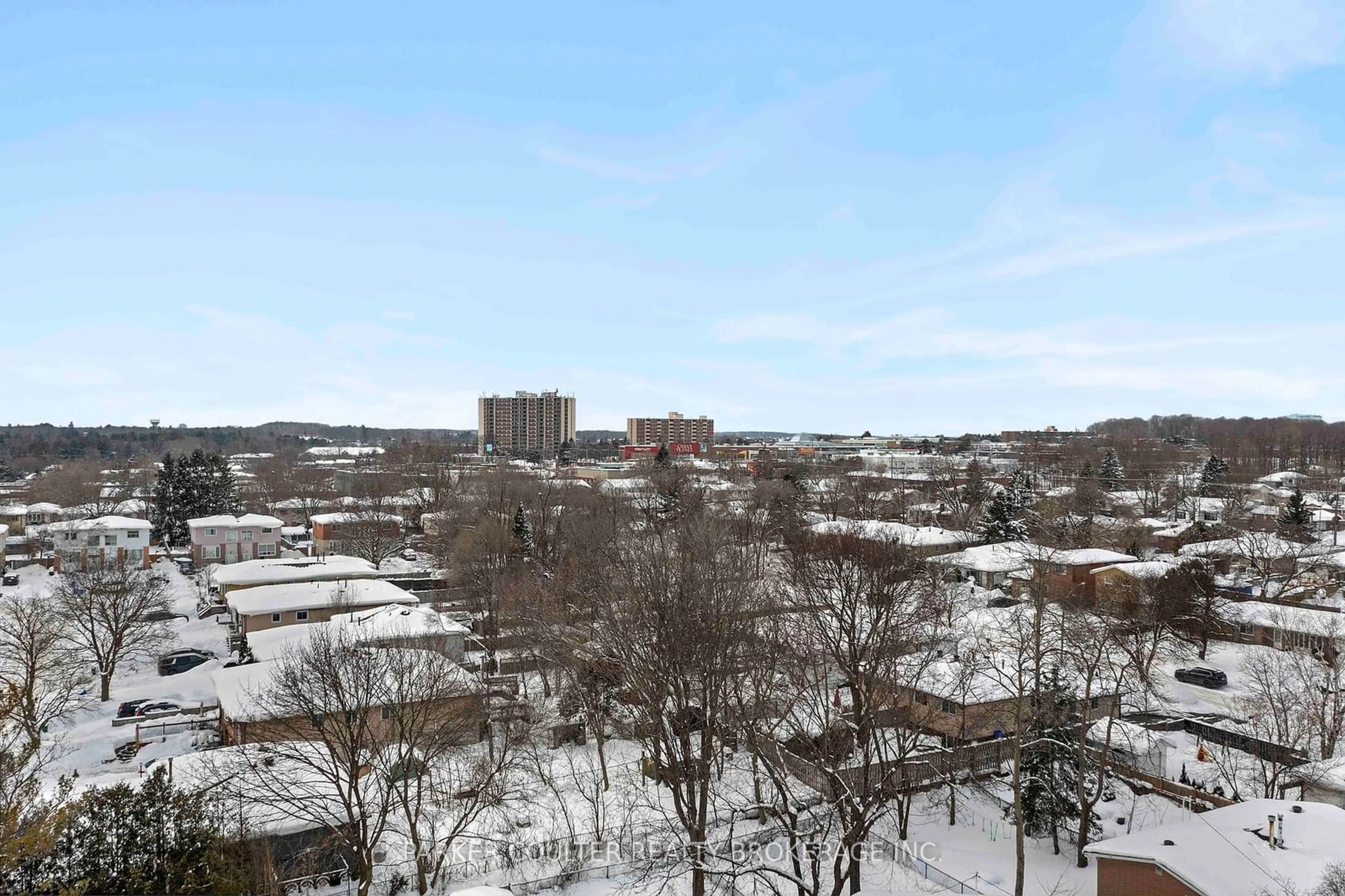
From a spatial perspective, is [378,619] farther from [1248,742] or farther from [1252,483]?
[1252,483]

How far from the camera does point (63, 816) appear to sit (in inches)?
342

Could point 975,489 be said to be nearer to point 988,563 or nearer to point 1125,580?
point 988,563

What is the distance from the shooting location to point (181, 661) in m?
25.9

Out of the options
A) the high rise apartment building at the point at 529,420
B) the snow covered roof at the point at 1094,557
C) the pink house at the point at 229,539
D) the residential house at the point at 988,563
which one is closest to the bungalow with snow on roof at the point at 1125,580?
the snow covered roof at the point at 1094,557

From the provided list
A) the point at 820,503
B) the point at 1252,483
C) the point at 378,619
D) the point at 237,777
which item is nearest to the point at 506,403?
the point at 820,503

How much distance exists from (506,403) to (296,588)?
4863 inches

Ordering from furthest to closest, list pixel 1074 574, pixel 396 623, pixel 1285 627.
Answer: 1. pixel 1074 574
2. pixel 1285 627
3. pixel 396 623

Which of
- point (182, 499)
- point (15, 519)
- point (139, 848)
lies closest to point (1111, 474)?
point (182, 499)

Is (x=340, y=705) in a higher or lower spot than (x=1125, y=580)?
higher

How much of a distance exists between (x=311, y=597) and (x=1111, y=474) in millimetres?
67014

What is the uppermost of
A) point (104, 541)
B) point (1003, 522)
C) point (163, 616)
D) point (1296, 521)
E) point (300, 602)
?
point (1296, 521)

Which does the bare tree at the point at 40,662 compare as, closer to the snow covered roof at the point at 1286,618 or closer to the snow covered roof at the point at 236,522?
the snow covered roof at the point at 236,522

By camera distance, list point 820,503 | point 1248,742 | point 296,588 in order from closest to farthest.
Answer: point 1248,742, point 296,588, point 820,503

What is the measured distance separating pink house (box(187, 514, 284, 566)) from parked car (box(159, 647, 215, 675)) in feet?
61.1
